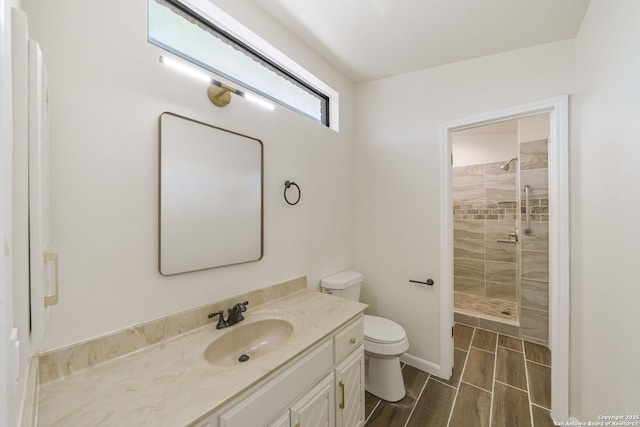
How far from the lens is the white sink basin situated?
1188 millimetres

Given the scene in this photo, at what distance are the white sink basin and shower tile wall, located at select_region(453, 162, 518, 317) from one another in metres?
3.19

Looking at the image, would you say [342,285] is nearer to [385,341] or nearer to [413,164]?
[385,341]

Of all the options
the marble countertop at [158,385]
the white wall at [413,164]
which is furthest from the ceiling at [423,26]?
the marble countertop at [158,385]

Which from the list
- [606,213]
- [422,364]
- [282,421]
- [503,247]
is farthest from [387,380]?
[503,247]

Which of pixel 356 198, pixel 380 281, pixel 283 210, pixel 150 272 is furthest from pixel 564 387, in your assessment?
pixel 150 272

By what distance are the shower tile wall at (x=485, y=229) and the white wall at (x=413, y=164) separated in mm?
1880

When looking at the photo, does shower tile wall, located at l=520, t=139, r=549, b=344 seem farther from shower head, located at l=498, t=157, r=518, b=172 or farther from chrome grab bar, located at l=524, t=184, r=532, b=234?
shower head, located at l=498, t=157, r=518, b=172

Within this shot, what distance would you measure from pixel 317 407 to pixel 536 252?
8.82 feet

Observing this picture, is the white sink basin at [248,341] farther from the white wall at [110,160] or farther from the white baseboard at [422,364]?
the white baseboard at [422,364]

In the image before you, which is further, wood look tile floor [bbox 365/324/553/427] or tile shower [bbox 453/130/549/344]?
tile shower [bbox 453/130/549/344]

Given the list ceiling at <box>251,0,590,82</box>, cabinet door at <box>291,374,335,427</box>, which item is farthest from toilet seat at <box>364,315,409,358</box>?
ceiling at <box>251,0,590,82</box>

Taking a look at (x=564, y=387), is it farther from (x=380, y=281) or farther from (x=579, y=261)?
(x=380, y=281)

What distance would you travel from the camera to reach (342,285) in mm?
1993

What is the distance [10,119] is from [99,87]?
2.19 feet
